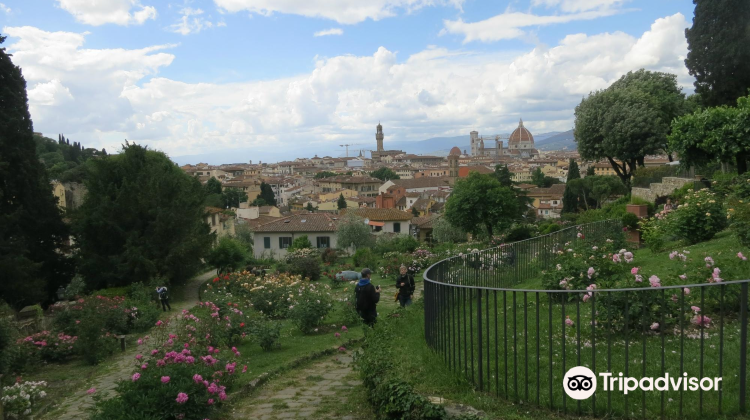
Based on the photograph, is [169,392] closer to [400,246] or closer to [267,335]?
[267,335]

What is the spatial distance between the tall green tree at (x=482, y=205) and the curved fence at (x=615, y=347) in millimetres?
24737

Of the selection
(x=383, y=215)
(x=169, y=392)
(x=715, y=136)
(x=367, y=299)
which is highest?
(x=715, y=136)

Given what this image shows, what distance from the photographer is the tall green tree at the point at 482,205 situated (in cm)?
3206

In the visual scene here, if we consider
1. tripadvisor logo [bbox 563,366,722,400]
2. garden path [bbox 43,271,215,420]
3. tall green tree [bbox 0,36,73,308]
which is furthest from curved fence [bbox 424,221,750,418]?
tall green tree [bbox 0,36,73,308]

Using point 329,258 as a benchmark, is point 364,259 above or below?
above

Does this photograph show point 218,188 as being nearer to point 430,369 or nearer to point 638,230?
point 638,230

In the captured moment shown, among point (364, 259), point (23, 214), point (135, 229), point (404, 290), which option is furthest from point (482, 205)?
point (23, 214)

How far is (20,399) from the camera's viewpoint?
22.5ft

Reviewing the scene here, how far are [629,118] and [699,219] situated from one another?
2038 cm

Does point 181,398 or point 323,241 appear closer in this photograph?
point 181,398

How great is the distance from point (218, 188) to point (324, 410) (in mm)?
98610

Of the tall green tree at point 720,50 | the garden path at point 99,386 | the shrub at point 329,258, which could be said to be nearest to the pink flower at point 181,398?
the garden path at point 99,386

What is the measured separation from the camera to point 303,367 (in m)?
8.72

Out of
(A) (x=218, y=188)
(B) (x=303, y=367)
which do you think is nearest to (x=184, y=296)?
(B) (x=303, y=367)
